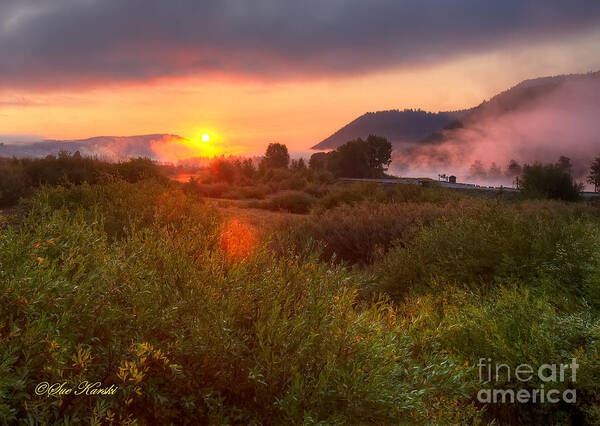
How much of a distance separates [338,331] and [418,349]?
1768 millimetres

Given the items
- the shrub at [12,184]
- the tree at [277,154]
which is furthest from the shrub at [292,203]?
the tree at [277,154]

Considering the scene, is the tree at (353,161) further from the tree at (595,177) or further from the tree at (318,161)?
the tree at (595,177)

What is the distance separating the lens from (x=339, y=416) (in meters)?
2.60

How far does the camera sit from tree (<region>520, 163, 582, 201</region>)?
75.6 ft

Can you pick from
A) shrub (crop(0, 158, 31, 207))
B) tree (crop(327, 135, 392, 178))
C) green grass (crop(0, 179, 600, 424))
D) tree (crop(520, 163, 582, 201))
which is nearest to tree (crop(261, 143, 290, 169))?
tree (crop(327, 135, 392, 178))

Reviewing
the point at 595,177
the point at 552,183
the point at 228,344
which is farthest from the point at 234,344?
the point at 595,177

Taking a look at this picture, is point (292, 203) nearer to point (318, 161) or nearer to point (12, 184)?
point (12, 184)

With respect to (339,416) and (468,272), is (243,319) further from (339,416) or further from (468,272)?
(468,272)

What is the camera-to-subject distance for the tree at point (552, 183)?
23.0m

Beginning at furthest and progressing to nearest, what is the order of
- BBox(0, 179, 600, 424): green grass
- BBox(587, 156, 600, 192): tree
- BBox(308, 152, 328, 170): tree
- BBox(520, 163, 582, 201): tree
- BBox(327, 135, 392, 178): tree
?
BBox(308, 152, 328, 170): tree, BBox(327, 135, 392, 178): tree, BBox(587, 156, 600, 192): tree, BBox(520, 163, 582, 201): tree, BBox(0, 179, 600, 424): green grass

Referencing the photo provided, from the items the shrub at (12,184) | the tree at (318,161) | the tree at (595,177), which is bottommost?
the tree at (595,177)

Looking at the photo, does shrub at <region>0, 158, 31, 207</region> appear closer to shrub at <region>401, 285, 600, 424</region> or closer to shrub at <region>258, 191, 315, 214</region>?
shrub at <region>258, 191, 315, 214</region>

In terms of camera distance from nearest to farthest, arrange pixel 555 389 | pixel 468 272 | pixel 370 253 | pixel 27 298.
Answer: pixel 27 298, pixel 555 389, pixel 468 272, pixel 370 253

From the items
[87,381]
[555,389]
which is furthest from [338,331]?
[555,389]
